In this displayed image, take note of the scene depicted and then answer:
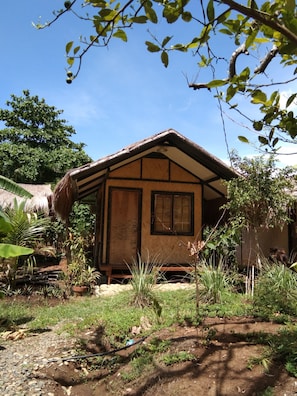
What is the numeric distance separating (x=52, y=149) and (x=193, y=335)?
20.0 metres

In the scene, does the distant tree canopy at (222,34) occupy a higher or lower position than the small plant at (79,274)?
higher

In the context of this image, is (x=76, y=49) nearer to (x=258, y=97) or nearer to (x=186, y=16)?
(x=186, y=16)

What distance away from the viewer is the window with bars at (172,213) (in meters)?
10.2

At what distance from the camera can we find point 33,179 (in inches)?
792

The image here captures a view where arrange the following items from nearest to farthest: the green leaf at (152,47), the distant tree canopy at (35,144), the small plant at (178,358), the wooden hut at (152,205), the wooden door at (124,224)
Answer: the green leaf at (152,47), the small plant at (178,358), the wooden hut at (152,205), the wooden door at (124,224), the distant tree canopy at (35,144)

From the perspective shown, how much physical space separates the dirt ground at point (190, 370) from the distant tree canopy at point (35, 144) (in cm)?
1681

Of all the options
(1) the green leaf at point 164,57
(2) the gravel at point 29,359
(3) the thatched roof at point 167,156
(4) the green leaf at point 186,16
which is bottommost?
(2) the gravel at point 29,359

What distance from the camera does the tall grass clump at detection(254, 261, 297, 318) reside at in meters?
4.88

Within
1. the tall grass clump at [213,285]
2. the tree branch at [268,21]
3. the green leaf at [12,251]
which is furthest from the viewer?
the tall grass clump at [213,285]

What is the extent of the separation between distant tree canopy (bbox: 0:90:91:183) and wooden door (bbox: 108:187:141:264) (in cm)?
1088

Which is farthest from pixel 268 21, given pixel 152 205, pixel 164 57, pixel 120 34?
pixel 152 205

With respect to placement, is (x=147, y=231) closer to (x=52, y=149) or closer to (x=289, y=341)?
(x=289, y=341)

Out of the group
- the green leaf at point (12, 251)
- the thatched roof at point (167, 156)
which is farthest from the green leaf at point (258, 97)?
the thatched roof at point (167, 156)

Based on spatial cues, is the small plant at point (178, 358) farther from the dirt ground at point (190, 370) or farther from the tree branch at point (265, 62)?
the tree branch at point (265, 62)
